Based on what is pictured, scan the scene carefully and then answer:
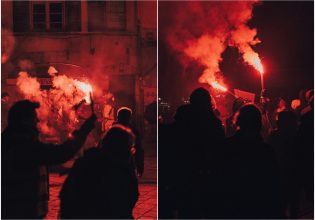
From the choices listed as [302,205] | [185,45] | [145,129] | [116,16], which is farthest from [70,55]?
[302,205]

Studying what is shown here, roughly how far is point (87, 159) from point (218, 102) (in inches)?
287

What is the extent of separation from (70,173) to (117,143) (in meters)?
0.42

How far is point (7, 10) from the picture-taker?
14.0 m

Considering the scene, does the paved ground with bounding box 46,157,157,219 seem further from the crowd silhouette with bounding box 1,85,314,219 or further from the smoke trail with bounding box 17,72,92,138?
the smoke trail with bounding box 17,72,92,138

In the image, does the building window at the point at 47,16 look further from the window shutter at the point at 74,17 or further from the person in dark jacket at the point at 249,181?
the person in dark jacket at the point at 249,181

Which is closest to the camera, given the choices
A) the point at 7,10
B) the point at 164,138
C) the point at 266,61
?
the point at 164,138

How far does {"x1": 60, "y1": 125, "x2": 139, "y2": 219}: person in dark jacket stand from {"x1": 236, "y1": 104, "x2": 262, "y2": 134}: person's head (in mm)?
1083

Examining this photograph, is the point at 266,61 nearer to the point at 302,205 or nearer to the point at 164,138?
the point at 302,205

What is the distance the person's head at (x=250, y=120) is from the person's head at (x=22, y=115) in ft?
6.02

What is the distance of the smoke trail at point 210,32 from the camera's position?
9070 mm

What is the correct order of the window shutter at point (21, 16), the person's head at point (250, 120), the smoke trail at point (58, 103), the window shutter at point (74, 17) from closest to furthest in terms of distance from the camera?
1. the person's head at point (250, 120)
2. the smoke trail at point (58, 103)
3. the window shutter at point (21, 16)
4. the window shutter at point (74, 17)

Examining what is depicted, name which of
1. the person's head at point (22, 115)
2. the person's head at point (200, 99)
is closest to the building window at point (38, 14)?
the person's head at point (200, 99)

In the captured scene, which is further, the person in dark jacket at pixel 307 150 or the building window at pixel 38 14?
the building window at pixel 38 14

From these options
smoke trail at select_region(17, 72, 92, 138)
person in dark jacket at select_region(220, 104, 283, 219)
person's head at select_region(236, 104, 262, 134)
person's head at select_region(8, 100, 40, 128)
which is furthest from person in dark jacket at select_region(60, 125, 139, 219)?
smoke trail at select_region(17, 72, 92, 138)
